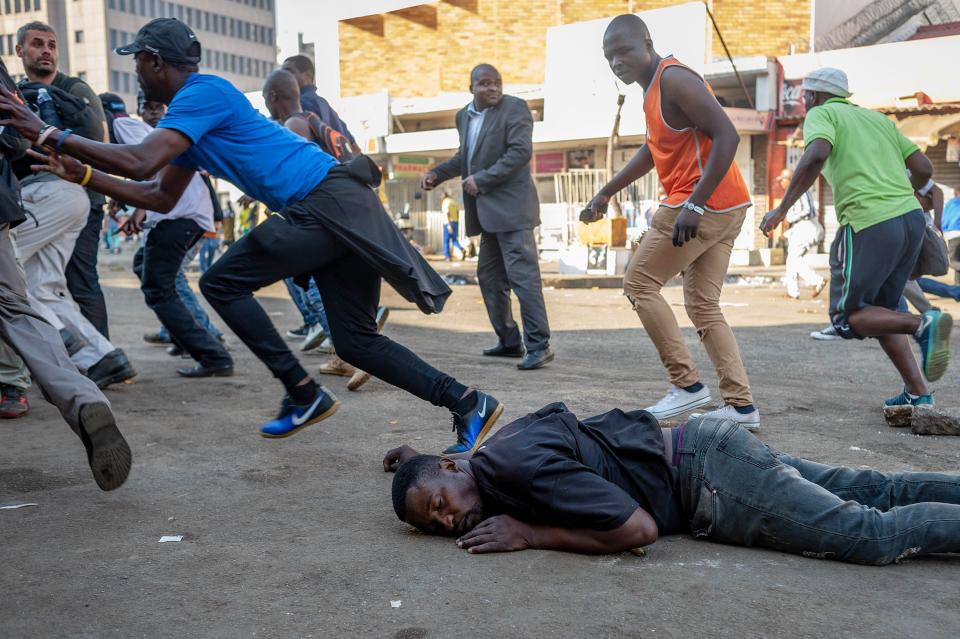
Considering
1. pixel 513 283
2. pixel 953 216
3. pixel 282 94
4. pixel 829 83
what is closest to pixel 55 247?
pixel 282 94

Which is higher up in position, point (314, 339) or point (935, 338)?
point (935, 338)

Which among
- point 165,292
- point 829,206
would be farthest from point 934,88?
point 165,292

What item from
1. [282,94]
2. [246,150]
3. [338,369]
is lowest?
[338,369]

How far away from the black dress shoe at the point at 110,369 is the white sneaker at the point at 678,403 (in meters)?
3.10

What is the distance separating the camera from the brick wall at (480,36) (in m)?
29.5

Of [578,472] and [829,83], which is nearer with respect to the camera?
[578,472]

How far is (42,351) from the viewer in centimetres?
366

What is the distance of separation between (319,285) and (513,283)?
2.98 m

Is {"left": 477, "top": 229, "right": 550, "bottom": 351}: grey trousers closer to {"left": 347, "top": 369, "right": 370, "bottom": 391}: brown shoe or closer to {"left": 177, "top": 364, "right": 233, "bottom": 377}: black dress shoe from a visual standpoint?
{"left": 347, "top": 369, "right": 370, "bottom": 391}: brown shoe

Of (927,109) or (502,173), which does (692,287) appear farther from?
(927,109)

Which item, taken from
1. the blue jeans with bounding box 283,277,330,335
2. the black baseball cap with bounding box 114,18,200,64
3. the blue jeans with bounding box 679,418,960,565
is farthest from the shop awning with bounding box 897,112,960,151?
the blue jeans with bounding box 679,418,960,565

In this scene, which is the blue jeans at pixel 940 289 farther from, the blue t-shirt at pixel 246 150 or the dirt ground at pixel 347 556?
the blue t-shirt at pixel 246 150

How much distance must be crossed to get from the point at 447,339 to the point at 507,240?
213cm

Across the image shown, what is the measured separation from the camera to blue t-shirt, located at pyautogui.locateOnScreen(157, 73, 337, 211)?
4.11m
